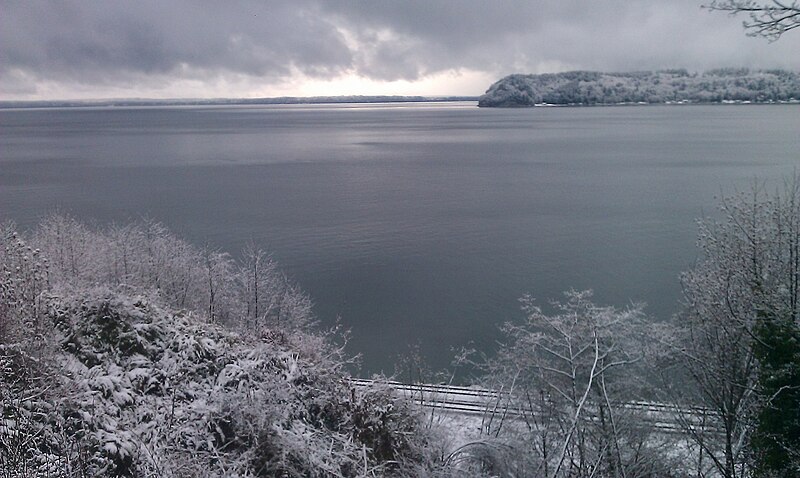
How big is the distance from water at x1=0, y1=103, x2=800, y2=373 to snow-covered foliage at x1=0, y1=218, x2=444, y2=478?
9.38m

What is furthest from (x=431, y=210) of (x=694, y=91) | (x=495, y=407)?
(x=694, y=91)

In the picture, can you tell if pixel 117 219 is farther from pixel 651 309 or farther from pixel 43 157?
pixel 43 157

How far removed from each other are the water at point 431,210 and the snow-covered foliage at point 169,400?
9384 millimetres

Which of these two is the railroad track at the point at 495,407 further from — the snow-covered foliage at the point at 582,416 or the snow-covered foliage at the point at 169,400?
the snow-covered foliage at the point at 169,400

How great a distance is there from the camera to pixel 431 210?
4191 centimetres

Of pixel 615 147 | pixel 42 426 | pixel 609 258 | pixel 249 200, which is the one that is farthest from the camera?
pixel 615 147

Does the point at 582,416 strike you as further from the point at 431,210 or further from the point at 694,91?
the point at 694,91

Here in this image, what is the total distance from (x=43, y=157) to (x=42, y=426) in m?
71.2

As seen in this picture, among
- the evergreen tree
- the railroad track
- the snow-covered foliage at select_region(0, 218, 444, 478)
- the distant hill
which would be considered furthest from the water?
the distant hill

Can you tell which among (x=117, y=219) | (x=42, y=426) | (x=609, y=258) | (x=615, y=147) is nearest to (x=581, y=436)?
(x=42, y=426)

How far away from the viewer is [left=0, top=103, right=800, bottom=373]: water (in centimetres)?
2525

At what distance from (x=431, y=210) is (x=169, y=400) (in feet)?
108

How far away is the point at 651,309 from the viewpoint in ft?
76.0

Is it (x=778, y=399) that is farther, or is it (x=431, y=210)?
(x=431, y=210)
